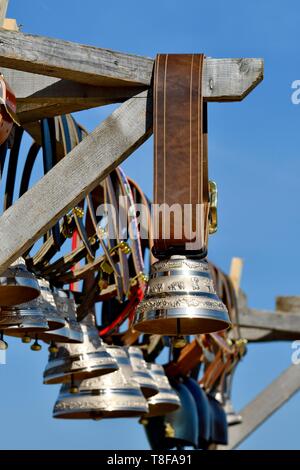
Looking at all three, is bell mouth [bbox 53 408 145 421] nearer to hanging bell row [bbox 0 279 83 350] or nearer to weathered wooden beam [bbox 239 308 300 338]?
hanging bell row [bbox 0 279 83 350]

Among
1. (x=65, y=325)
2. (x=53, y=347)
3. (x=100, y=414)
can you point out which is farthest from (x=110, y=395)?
(x=65, y=325)

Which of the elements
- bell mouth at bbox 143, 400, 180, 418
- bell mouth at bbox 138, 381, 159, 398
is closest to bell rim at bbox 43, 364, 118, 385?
bell mouth at bbox 138, 381, 159, 398

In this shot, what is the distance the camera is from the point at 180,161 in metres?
5.96

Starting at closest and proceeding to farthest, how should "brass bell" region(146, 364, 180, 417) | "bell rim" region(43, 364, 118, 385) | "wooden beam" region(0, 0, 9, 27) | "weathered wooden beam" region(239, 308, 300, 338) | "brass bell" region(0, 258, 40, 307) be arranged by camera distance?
"brass bell" region(0, 258, 40, 307)
"wooden beam" region(0, 0, 9, 27)
"bell rim" region(43, 364, 118, 385)
"brass bell" region(146, 364, 180, 417)
"weathered wooden beam" region(239, 308, 300, 338)

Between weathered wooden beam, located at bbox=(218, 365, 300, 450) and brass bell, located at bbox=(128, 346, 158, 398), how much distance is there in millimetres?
4033

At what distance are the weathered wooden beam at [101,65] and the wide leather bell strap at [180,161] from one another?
0.07m

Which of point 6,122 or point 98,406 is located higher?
point 6,122

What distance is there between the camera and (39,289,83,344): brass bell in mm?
7523

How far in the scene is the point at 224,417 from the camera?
35.3ft

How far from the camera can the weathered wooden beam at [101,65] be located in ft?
19.6

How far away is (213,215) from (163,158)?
0.30 meters

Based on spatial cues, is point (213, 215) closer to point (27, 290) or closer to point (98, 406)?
point (27, 290)
